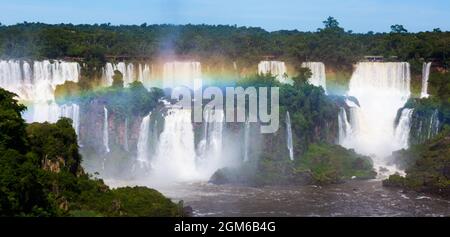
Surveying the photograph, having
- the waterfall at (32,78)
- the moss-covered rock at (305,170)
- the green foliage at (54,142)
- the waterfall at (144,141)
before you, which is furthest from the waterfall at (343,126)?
the green foliage at (54,142)

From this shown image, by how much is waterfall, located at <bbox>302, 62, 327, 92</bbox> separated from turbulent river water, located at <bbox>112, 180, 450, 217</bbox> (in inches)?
516

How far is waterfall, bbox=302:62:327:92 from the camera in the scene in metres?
47.3

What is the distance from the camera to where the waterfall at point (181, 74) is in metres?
45.8

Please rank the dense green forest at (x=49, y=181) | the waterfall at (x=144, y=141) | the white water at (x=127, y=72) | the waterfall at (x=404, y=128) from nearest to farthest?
1. the dense green forest at (x=49, y=181)
2. the waterfall at (x=144, y=141)
3. the waterfall at (x=404, y=128)
4. the white water at (x=127, y=72)

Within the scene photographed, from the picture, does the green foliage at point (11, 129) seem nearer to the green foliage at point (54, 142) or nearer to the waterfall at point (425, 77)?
the green foliage at point (54, 142)

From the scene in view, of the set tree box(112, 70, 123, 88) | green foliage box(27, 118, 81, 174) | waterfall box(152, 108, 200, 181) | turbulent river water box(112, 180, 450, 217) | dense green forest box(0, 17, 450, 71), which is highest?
dense green forest box(0, 17, 450, 71)

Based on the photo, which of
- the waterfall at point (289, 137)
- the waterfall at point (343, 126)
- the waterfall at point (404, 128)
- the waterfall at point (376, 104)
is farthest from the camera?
the waterfall at point (376, 104)

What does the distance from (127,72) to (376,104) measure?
13.6m

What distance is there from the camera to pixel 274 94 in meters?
41.0

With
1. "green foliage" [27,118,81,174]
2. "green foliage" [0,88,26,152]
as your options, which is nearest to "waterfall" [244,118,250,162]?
"green foliage" [27,118,81,174]

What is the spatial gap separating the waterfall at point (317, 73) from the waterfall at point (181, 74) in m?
6.27

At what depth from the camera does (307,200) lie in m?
30.9

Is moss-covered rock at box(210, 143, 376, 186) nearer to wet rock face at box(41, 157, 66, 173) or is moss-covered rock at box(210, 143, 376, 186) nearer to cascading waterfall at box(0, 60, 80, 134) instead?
cascading waterfall at box(0, 60, 80, 134)
